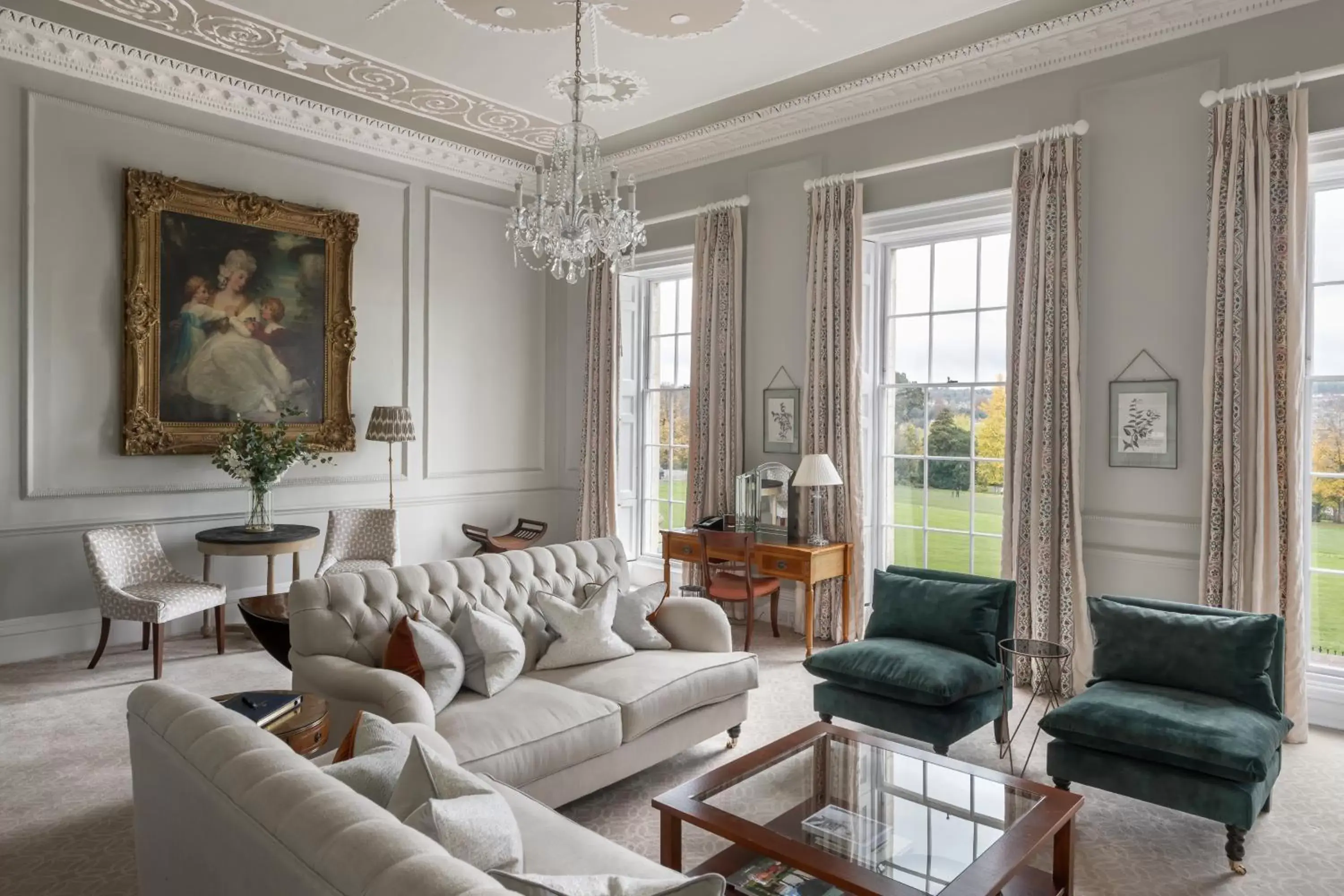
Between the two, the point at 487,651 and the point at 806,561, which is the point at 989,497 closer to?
the point at 806,561

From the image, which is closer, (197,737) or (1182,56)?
(197,737)

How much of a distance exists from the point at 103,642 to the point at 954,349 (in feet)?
18.3

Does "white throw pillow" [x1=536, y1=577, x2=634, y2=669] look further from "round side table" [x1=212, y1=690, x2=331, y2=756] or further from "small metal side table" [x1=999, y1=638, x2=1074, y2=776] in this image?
"small metal side table" [x1=999, y1=638, x2=1074, y2=776]

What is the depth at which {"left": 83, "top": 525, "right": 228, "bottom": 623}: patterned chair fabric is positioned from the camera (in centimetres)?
Answer: 487

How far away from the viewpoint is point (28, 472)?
5.16 metres

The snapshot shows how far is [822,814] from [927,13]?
414cm

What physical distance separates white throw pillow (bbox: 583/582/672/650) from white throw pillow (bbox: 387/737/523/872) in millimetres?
2095

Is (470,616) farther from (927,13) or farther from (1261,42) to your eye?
(1261,42)

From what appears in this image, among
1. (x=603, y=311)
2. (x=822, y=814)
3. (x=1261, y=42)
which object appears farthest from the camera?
(x=603, y=311)

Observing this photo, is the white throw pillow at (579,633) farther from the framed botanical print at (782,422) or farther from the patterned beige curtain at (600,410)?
the patterned beige curtain at (600,410)

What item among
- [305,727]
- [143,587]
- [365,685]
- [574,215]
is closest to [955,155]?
[574,215]

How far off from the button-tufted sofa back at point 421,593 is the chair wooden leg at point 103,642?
→ 85.2 inches

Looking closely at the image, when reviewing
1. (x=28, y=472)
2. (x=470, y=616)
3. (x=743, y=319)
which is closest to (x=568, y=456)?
(x=743, y=319)

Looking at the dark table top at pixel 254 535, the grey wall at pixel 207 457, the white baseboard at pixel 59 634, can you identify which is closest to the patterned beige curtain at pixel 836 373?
the grey wall at pixel 207 457
